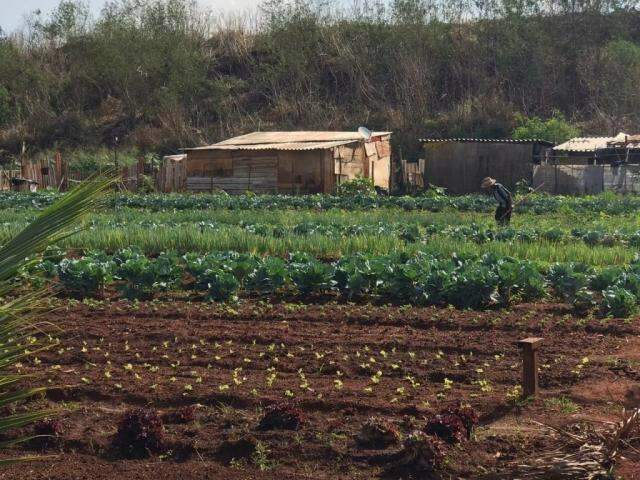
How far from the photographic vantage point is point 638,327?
348 inches

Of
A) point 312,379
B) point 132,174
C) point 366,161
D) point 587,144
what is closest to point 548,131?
point 587,144

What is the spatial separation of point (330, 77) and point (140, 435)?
144 ft

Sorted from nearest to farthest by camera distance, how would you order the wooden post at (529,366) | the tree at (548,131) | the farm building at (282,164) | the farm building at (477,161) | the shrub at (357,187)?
the wooden post at (529,366)
the shrub at (357,187)
the farm building at (282,164)
the farm building at (477,161)
the tree at (548,131)

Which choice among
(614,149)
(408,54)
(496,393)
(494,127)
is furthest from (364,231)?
(408,54)

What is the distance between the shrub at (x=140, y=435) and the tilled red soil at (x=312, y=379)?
88mm

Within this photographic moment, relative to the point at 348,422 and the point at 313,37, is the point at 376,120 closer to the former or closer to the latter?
the point at 313,37

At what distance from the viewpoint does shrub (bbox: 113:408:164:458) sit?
18.2 ft

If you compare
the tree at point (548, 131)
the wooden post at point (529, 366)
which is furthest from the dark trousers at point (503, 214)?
the tree at point (548, 131)

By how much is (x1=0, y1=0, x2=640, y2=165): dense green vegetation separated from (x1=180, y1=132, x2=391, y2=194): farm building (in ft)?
25.1

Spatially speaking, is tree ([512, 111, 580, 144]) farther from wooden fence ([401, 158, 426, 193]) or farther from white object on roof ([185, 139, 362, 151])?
white object on roof ([185, 139, 362, 151])

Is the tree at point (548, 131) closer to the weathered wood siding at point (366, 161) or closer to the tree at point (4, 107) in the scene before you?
the weathered wood siding at point (366, 161)

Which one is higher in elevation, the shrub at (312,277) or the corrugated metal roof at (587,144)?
the corrugated metal roof at (587,144)

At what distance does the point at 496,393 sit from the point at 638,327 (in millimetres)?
2904

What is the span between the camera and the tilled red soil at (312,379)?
539 centimetres
